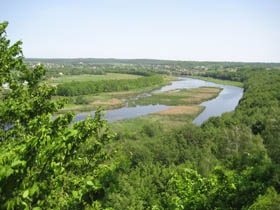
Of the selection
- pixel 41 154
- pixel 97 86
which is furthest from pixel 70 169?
pixel 97 86

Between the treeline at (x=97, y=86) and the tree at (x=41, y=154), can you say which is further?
the treeline at (x=97, y=86)

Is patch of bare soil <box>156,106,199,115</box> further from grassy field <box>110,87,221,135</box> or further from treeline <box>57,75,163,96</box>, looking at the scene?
treeline <box>57,75,163,96</box>

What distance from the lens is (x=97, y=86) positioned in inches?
3275

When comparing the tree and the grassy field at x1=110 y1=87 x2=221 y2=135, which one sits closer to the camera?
the tree

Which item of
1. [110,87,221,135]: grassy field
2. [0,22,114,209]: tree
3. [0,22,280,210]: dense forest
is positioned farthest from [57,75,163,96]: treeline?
[0,22,114,209]: tree

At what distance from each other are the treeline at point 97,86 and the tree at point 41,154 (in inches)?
2697

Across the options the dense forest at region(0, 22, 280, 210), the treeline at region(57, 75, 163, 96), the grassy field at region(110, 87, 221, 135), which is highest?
the dense forest at region(0, 22, 280, 210)

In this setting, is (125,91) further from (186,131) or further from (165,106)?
(186,131)

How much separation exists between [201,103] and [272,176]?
58707mm

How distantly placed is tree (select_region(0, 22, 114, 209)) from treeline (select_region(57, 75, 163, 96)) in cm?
6851

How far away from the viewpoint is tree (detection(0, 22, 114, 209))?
92.4 inches

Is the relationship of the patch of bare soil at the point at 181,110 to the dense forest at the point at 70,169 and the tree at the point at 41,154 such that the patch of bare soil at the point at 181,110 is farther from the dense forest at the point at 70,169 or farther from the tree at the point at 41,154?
the tree at the point at 41,154

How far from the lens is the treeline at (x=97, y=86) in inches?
2918

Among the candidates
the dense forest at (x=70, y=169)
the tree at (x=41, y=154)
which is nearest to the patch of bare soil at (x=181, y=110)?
the dense forest at (x=70, y=169)
